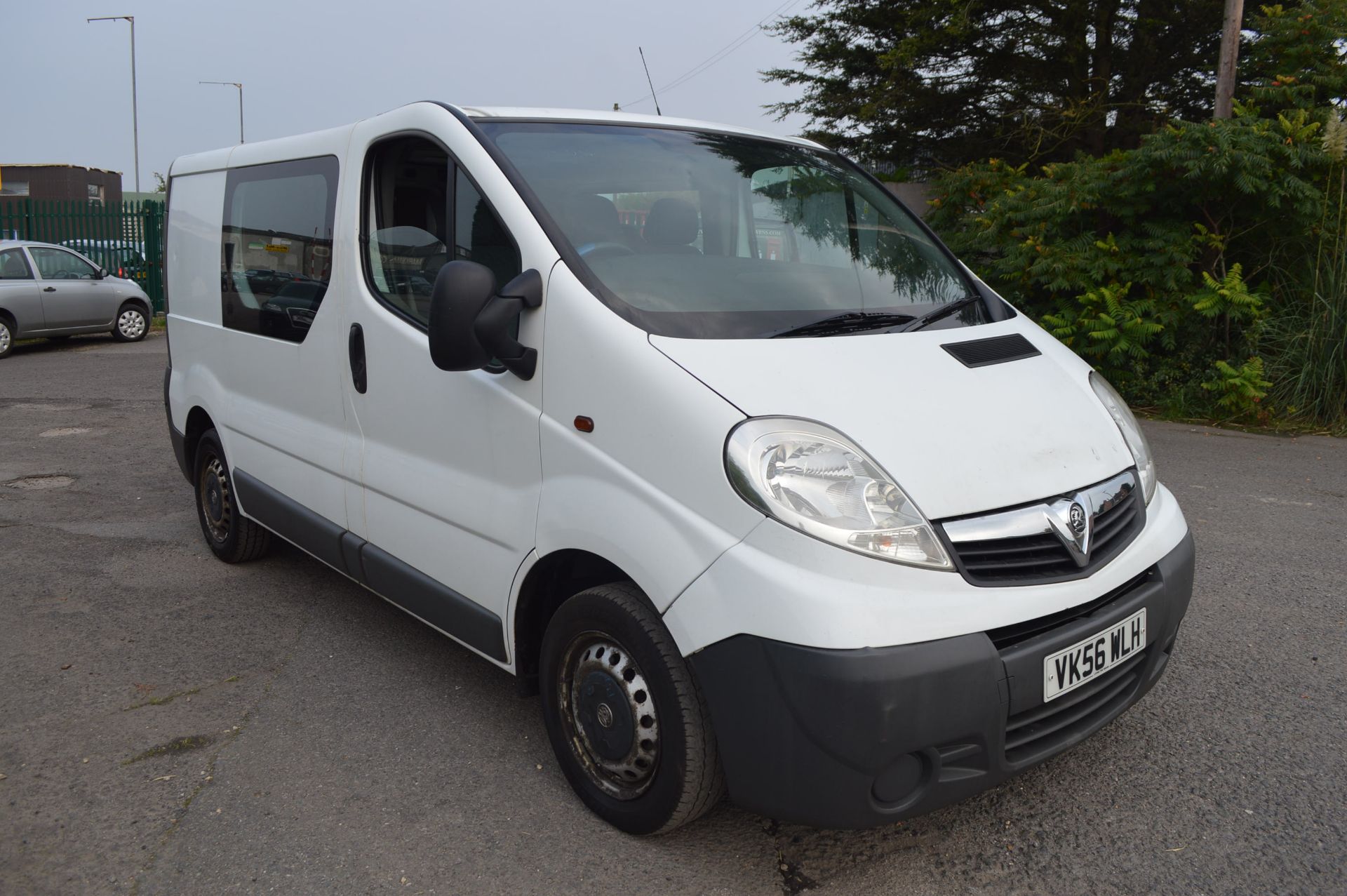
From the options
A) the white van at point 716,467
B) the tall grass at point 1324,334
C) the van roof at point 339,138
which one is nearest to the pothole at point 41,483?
the van roof at point 339,138

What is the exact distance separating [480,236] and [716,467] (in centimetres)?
118

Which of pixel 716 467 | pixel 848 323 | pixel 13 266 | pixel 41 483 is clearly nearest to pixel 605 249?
pixel 848 323

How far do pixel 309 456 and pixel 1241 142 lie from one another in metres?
7.51

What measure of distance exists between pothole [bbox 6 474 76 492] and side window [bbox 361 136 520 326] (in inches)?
170

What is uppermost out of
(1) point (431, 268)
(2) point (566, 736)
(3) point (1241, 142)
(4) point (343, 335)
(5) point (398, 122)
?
(3) point (1241, 142)

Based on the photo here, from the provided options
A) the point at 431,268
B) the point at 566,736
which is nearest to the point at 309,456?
the point at 431,268

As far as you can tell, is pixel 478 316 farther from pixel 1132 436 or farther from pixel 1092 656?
pixel 1132 436

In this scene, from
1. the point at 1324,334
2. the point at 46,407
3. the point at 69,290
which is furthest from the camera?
the point at 69,290

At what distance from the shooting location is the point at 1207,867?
Result: 2.59m

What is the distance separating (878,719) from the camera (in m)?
2.18

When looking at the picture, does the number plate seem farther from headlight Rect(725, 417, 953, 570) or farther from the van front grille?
headlight Rect(725, 417, 953, 570)

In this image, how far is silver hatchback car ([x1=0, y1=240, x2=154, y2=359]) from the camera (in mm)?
13578

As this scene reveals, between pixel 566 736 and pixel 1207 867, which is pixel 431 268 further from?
pixel 1207 867

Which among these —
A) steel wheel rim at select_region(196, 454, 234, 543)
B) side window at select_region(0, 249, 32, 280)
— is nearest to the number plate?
steel wheel rim at select_region(196, 454, 234, 543)
